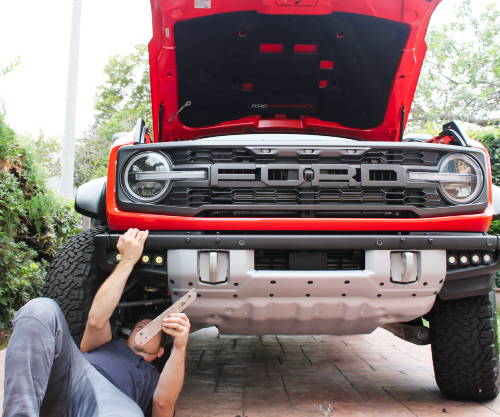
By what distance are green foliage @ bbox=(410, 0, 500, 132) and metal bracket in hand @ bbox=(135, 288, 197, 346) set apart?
16155 mm

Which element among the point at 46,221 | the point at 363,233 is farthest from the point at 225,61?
the point at 46,221

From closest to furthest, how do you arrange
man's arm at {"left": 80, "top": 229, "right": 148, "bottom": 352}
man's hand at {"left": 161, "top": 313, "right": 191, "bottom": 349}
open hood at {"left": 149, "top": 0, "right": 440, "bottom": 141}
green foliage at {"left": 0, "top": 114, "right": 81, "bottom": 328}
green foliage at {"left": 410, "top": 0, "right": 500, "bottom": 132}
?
man's hand at {"left": 161, "top": 313, "right": 191, "bottom": 349} → man's arm at {"left": 80, "top": 229, "right": 148, "bottom": 352} → open hood at {"left": 149, "top": 0, "right": 440, "bottom": 141} → green foliage at {"left": 0, "top": 114, "right": 81, "bottom": 328} → green foliage at {"left": 410, "top": 0, "right": 500, "bottom": 132}

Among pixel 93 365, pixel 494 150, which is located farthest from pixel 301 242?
pixel 494 150

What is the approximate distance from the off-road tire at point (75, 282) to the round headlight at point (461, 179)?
1778mm

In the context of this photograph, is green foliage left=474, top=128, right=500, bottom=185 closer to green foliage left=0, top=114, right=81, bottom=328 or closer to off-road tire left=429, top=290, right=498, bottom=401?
off-road tire left=429, top=290, right=498, bottom=401

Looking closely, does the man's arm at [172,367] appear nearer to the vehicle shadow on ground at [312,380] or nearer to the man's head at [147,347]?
the man's head at [147,347]

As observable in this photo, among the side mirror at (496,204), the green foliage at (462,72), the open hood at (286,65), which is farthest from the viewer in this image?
the green foliage at (462,72)

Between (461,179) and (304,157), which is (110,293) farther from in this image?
(461,179)

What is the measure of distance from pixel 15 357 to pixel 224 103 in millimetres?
2487

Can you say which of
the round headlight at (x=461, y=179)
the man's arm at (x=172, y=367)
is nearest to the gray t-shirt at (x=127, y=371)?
the man's arm at (x=172, y=367)

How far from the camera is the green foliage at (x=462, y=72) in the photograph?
55.4ft

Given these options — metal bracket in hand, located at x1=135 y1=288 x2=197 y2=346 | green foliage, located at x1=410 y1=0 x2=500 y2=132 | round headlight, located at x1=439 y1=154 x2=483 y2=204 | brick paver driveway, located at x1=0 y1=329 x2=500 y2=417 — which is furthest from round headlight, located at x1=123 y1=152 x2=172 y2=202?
green foliage, located at x1=410 y1=0 x2=500 y2=132

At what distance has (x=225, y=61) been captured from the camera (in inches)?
149

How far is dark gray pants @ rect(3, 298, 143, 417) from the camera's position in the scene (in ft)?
6.42
